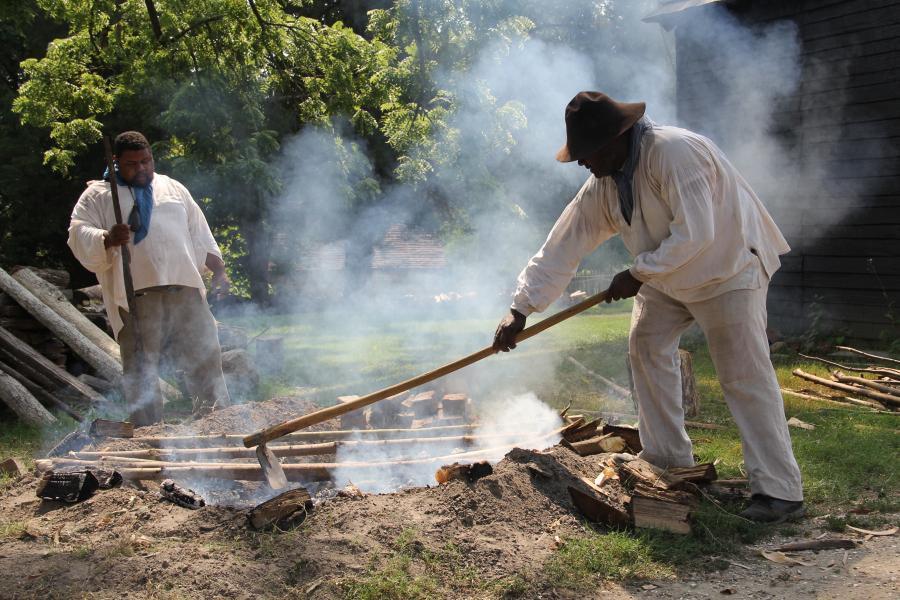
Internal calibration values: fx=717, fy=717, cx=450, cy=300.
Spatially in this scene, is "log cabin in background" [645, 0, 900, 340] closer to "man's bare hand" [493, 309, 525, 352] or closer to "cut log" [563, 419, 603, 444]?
"cut log" [563, 419, 603, 444]

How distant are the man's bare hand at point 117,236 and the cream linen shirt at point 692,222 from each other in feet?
10.8

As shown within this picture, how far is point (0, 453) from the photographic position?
217 inches

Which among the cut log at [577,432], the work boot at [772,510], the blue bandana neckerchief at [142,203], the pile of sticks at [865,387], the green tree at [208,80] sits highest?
the green tree at [208,80]

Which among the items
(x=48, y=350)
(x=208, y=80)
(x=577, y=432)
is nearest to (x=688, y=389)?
(x=577, y=432)

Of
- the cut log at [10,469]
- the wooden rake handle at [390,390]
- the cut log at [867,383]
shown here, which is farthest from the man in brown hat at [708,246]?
the cut log at [10,469]

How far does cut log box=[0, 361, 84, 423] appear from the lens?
6617 mm

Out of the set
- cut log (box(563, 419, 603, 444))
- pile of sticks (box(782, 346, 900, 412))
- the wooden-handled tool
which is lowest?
pile of sticks (box(782, 346, 900, 412))

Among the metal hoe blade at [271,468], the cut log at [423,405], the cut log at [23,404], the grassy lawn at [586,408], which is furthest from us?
the cut log at [23,404]

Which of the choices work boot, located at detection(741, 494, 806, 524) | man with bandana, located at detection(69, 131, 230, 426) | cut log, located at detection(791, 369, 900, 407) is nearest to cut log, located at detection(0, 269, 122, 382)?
man with bandana, located at detection(69, 131, 230, 426)

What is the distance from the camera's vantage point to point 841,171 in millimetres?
8602

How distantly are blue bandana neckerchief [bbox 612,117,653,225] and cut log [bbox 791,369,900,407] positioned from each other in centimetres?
360

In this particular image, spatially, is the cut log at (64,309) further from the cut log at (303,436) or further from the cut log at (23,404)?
the cut log at (303,436)

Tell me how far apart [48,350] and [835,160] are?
9190 millimetres

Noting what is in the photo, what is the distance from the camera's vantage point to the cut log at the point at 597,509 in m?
3.53
